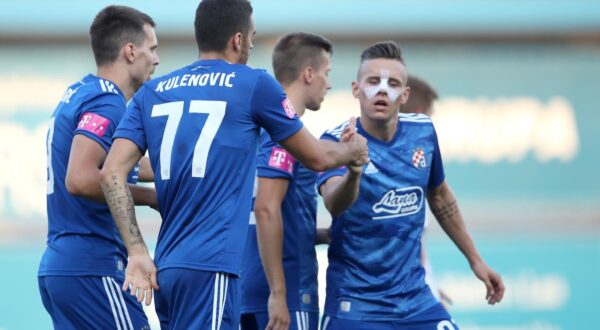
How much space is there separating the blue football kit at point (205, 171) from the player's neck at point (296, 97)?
149cm

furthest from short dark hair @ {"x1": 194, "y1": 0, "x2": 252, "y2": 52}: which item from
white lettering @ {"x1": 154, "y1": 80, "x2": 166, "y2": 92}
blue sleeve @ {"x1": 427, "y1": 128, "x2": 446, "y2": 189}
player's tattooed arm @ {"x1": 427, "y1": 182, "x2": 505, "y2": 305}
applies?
player's tattooed arm @ {"x1": 427, "y1": 182, "x2": 505, "y2": 305}

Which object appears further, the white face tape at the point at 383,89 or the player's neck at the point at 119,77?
the white face tape at the point at 383,89

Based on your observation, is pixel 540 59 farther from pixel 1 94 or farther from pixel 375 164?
pixel 375 164

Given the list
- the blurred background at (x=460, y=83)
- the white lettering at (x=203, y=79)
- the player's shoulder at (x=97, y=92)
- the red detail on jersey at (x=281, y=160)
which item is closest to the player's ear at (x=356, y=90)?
the red detail on jersey at (x=281, y=160)

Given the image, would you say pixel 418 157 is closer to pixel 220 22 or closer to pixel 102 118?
pixel 220 22

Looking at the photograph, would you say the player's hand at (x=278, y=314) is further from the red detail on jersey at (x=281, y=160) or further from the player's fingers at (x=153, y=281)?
the player's fingers at (x=153, y=281)

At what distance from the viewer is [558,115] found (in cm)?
1614

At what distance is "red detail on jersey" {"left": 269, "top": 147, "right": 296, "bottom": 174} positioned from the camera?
602 centimetres

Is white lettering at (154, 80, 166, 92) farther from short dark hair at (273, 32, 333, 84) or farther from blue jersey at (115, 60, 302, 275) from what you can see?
short dark hair at (273, 32, 333, 84)

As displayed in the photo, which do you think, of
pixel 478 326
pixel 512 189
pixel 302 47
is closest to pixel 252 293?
pixel 302 47

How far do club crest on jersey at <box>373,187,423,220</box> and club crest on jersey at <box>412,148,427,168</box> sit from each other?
5.4 inches

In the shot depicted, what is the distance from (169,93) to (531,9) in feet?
38.7

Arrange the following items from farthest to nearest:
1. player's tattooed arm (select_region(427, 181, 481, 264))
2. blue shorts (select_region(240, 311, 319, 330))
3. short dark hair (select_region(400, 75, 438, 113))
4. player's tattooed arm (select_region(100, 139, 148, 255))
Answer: short dark hair (select_region(400, 75, 438, 113))
player's tattooed arm (select_region(427, 181, 481, 264))
blue shorts (select_region(240, 311, 319, 330))
player's tattooed arm (select_region(100, 139, 148, 255))

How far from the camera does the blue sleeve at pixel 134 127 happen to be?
5020 millimetres
